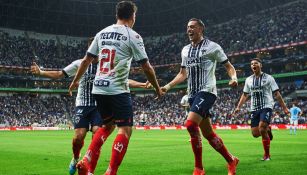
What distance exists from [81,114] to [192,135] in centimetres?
253

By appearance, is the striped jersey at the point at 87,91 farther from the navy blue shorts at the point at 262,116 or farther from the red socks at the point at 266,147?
the navy blue shorts at the point at 262,116

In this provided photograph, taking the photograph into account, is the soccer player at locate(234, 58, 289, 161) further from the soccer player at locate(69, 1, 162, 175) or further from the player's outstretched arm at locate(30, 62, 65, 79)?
the soccer player at locate(69, 1, 162, 175)

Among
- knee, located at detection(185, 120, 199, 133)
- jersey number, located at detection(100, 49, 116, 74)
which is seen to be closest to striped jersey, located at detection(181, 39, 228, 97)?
knee, located at detection(185, 120, 199, 133)

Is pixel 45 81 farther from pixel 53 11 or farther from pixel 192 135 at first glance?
pixel 192 135

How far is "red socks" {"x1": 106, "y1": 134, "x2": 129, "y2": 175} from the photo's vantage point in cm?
606

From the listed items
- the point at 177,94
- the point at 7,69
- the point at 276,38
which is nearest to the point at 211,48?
the point at 276,38

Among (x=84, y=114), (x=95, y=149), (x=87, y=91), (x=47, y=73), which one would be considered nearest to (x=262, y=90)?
(x=87, y=91)

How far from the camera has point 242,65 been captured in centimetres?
6738

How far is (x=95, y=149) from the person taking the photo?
685 cm

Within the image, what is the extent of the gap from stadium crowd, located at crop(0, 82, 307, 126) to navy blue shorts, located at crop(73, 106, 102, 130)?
43.8 m

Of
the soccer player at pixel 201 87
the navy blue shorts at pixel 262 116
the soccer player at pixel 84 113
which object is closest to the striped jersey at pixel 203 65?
the soccer player at pixel 201 87

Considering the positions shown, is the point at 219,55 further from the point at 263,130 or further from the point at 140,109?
the point at 140,109

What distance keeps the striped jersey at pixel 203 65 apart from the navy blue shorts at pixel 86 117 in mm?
2143

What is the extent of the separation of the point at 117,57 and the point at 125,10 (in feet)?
2.41
